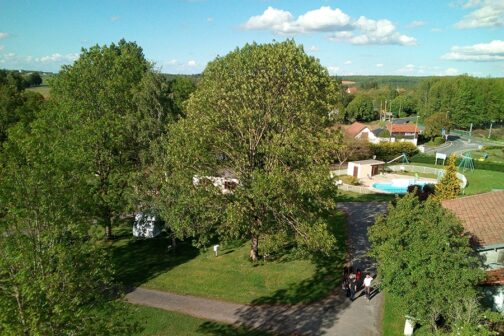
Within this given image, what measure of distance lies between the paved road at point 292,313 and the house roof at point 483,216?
608cm

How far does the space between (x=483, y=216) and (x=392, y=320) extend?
8.94m

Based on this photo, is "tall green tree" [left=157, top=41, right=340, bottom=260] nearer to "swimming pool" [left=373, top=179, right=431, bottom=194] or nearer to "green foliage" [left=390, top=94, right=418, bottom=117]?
"swimming pool" [left=373, top=179, right=431, bottom=194]

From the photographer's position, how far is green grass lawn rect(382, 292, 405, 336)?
58.2ft

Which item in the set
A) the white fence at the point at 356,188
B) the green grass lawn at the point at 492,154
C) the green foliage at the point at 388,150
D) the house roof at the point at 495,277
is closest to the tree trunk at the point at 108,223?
the house roof at the point at 495,277

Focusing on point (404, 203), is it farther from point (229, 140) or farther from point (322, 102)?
point (229, 140)

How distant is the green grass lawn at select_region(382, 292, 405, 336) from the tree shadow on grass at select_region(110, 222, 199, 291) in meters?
13.0

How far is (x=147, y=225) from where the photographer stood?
95.6 feet

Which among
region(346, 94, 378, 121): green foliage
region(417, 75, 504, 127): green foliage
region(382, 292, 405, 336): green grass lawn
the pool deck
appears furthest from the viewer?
region(346, 94, 378, 121): green foliage

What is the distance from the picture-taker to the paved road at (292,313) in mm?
18344

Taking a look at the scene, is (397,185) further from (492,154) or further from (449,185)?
(492,154)

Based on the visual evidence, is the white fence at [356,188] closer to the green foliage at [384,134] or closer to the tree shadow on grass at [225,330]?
the tree shadow on grass at [225,330]

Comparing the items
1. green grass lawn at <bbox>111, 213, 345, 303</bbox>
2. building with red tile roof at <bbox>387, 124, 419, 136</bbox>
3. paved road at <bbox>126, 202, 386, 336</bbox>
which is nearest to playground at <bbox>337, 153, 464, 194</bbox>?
building with red tile roof at <bbox>387, 124, 419, 136</bbox>

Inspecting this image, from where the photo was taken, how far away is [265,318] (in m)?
19.2

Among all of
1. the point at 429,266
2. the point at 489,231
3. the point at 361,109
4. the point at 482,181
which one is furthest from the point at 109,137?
the point at 361,109
